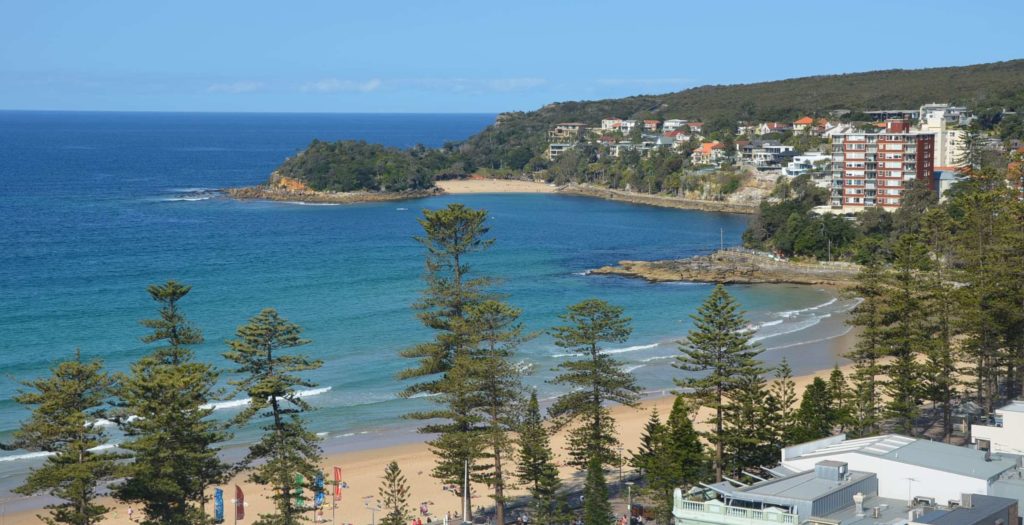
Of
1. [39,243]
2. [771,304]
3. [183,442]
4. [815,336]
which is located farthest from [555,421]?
[39,243]

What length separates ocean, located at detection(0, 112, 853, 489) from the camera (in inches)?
1715

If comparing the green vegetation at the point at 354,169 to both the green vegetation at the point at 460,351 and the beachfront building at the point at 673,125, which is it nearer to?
the beachfront building at the point at 673,125

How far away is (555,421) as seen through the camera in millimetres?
29609

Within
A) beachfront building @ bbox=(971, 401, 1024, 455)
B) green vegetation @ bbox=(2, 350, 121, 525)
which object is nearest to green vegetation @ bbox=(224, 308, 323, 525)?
green vegetation @ bbox=(2, 350, 121, 525)

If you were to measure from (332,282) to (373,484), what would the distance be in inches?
1310

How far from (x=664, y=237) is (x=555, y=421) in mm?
58893

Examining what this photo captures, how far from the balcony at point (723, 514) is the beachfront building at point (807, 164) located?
3365 inches

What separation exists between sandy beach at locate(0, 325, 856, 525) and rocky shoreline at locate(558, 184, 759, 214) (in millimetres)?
66443

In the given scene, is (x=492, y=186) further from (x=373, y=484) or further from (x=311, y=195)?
(x=373, y=484)

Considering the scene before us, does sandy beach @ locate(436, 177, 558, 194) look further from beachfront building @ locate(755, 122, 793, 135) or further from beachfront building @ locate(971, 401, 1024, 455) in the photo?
beachfront building @ locate(971, 401, 1024, 455)

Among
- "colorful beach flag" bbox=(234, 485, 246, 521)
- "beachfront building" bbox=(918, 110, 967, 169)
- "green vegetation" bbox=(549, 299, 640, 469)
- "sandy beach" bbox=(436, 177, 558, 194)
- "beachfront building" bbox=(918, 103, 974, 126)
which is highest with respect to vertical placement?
"beachfront building" bbox=(918, 103, 974, 126)

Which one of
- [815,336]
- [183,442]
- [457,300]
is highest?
[457,300]

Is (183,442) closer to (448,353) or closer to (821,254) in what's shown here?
(448,353)

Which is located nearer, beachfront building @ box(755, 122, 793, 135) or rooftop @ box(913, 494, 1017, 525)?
rooftop @ box(913, 494, 1017, 525)
